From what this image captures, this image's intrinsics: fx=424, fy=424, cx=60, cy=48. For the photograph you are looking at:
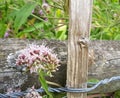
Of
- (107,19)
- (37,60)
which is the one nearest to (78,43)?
(37,60)

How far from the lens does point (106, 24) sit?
236 centimetres

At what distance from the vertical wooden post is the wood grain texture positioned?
10 cm

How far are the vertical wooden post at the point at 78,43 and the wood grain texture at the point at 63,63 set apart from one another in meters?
0.10

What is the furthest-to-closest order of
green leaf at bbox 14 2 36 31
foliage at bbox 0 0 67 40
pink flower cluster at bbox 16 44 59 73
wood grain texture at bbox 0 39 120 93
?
foliage at bbox 0 0 67 40 < green leaf at bbox 14 2 36 31 < wood grain texture at bbox 0 39 120 93 < pink flower cluster at bbox 16 44 59 73

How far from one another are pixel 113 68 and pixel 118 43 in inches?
5.8

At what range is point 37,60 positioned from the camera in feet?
4.20

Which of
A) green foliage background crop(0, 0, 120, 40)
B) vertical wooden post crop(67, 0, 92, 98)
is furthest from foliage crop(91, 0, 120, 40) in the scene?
vertical wooden post crop(67, 0, 92, 98)

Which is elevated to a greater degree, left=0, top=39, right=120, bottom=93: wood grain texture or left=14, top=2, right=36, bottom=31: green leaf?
left=14, top=2, right=36, bottom=31: green leaf

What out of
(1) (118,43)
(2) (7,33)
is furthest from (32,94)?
(2) (7,33)

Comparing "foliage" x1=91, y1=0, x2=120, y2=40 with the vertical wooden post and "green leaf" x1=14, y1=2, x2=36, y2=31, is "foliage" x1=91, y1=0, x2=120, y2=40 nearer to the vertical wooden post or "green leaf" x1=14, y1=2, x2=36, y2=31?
"green leaf" x1=14, y1=2, x2=36, y2=31

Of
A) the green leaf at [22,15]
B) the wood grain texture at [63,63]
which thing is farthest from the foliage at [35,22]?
the wood grain texture at [63,63]

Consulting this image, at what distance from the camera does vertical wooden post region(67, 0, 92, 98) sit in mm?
1329

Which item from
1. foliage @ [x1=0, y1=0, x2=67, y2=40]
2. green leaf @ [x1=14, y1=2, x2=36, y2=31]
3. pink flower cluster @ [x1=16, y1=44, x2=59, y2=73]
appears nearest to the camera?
pink flower cluster @ [x1=16, y1=44, x2=59, y2=73]

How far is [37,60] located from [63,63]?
0.78 feet
